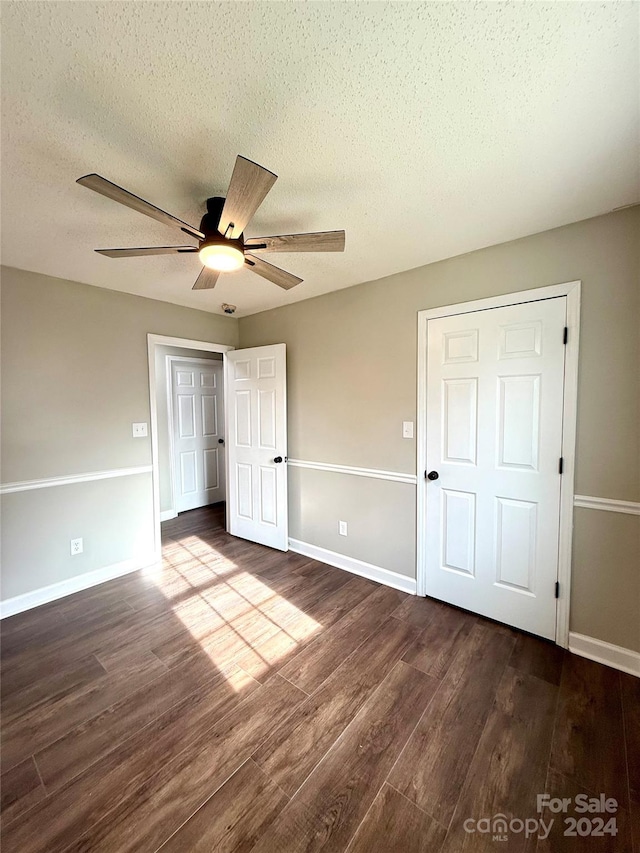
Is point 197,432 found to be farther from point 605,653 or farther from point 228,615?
point 605,653

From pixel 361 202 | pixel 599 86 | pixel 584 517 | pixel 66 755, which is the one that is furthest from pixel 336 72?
pixel 66 755

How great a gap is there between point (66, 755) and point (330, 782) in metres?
1.12

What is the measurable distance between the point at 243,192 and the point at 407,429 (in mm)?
1847

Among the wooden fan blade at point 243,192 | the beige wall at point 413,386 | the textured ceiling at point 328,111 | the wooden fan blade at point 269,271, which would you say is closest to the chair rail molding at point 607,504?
the beige wall at point 413,386

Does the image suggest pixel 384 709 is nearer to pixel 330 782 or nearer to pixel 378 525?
pixel 330 782

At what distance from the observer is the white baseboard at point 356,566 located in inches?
102

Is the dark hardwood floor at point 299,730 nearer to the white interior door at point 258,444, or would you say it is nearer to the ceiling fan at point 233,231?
the white interior door at point 258,444

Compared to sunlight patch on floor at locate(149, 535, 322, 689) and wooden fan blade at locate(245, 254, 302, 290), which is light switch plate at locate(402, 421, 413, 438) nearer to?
wooden fan blade at locate(245, 254, 302, 290)

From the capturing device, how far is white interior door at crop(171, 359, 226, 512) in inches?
181

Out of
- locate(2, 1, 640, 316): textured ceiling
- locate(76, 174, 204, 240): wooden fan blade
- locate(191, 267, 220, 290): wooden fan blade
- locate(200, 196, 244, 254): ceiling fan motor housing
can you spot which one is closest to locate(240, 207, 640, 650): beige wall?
locate(2, 1, 640, 316): textured ceiling

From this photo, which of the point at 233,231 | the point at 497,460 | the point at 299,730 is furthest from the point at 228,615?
the point at 233,231

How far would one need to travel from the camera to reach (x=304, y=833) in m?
1.13

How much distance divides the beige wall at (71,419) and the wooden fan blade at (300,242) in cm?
193

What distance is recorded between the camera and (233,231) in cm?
140
